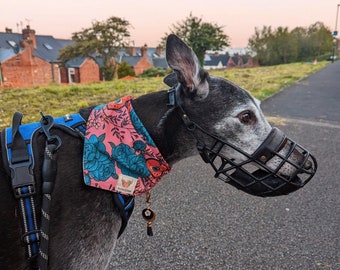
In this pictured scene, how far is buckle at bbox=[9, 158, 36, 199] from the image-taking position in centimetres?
170

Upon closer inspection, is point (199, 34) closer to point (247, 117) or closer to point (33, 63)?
point (33, 63)

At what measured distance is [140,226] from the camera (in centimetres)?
372

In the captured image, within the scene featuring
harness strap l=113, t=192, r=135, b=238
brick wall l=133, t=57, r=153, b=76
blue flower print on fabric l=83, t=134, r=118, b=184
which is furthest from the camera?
brick wall l=133, t=57, r=153, b=76

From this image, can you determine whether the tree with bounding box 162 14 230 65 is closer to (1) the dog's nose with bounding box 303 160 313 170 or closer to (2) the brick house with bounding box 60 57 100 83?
(2) the brick house with bounding box 60 57 100 83

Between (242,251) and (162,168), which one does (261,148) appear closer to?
(162,168)

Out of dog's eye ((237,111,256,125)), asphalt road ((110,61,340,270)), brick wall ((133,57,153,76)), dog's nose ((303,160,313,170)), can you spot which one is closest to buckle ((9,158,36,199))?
dog's eye ((237,111,256,125))

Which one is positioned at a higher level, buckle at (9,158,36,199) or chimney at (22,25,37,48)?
chimney at (22,25,37,48)

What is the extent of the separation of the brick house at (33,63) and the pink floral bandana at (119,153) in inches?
1736

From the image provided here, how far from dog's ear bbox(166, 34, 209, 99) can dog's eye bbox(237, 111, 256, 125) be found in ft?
0.96

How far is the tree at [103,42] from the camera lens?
43344 mm

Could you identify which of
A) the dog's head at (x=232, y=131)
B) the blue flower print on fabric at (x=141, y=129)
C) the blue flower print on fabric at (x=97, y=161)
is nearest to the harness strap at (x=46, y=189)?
the blue flower print on fabric at (x=97, y=161)

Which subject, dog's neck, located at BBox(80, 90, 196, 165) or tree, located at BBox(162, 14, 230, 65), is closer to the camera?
dog's neck, located at BBox(80, 90, 196, 165)

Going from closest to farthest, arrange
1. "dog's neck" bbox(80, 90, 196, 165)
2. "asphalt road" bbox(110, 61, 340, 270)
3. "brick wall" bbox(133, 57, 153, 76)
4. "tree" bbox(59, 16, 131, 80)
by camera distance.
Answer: "dog's neck" bbox(80, 90, 196, 165)
"asphalt road" bbox(110, 61, 340, 270)
"tree" bbox(59, 16, 131, 80)
"brick wall" bbox(133, 57, 153, 76)

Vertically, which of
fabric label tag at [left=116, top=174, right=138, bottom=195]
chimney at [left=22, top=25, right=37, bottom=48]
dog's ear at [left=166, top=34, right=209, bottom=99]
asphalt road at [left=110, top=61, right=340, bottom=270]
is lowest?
asphalt road at [left=110, top=61, right=340, bottom=270]
